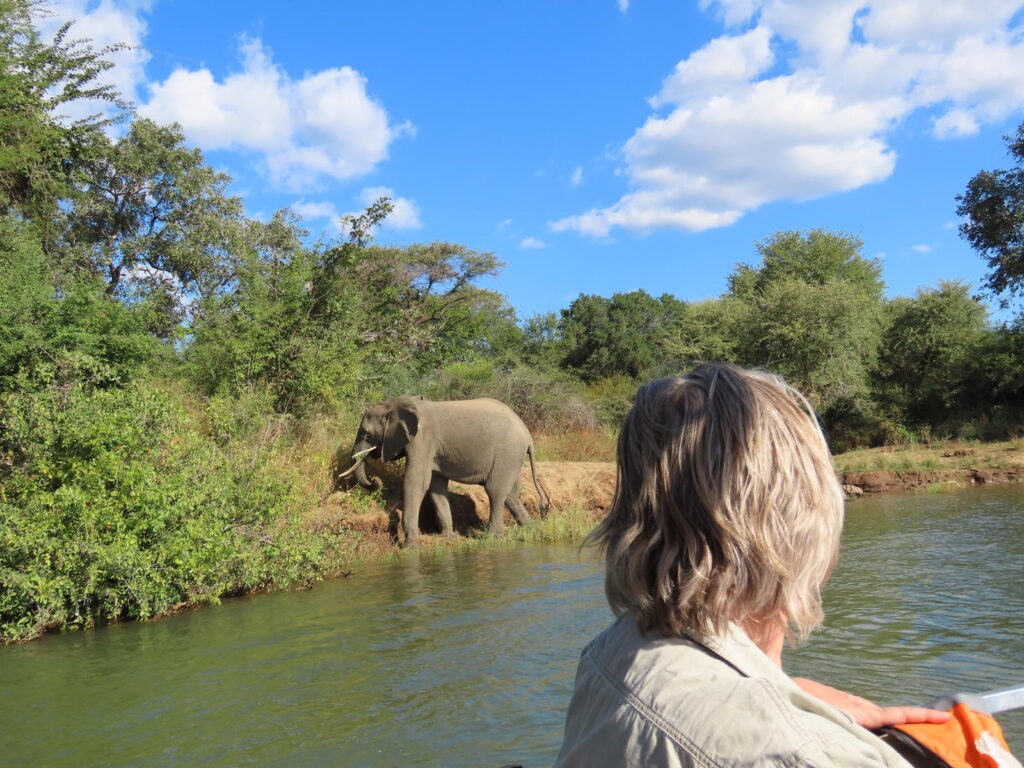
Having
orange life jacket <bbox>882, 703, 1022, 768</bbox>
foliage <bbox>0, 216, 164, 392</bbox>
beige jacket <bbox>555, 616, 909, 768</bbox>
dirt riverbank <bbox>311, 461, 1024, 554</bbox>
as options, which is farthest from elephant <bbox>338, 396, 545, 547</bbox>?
beige jacket <bbox>555, 616, 909, 768</bbox>

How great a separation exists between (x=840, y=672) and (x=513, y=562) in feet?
20.7

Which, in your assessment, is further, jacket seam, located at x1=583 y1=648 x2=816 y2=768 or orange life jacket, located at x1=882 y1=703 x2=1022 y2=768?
orange life jacket, located at x1=882 y1=703 x2=1022 y2=768

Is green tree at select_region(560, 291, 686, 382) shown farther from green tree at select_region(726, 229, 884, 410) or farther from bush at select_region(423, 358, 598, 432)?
bush at select_region(423, 358, 598, 432)

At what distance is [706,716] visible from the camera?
1.24 meters

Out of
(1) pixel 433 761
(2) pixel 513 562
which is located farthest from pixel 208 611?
(1) pixel 433 761

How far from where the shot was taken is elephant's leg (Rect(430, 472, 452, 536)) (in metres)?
14.9

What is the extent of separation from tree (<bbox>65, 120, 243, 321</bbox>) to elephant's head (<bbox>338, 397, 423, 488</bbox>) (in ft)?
30.0

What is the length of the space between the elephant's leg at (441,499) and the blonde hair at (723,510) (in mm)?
13513

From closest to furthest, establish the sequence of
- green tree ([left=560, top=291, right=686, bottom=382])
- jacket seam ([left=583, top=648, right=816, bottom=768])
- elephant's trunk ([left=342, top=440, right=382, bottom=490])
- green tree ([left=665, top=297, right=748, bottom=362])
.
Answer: jacket seam ([left=583, top=648, right=816, bottom=768]) < elephant's trunk ([left=342, top=440, right=382, bottom=490]) < green tree ([left=665, top=297, right=748, bottom=362]) < green tree ([left=560, top=291, right=686, bottom=382])

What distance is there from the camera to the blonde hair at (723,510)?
57.6 inches

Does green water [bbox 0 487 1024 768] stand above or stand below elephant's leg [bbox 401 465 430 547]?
below

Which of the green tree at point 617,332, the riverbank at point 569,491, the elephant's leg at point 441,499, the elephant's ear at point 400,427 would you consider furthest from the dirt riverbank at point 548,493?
the green tree at point 617,332

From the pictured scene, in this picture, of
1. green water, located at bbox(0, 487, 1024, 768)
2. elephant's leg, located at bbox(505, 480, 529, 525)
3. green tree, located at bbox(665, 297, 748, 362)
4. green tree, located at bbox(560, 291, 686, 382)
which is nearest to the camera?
green water, located at bbox(0, 487, 1024, 768)

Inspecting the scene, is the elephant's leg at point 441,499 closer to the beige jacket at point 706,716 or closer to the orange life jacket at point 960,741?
the orange life jacket at point 960,741
